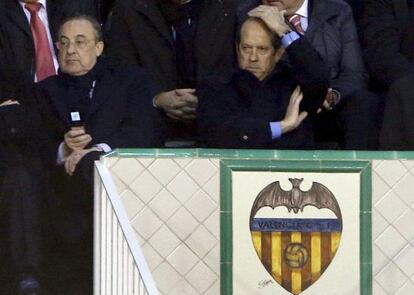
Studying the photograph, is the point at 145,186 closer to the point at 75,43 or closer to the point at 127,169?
the point at 127,169

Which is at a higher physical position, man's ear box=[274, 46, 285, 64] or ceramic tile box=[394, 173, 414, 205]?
man's ear box=[274, 46, 285, 64]

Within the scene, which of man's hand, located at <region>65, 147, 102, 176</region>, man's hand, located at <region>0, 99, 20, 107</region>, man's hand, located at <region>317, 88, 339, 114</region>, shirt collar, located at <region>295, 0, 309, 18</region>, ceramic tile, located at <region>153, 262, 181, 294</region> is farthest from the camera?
shirt collar, located at <region>295, 0, 309, 18</region>

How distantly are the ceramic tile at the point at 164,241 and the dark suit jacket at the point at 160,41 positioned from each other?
60.2 inches

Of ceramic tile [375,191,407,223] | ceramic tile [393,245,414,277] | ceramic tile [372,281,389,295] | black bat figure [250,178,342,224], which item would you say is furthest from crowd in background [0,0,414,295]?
ceramic tile [372,281,389,295]

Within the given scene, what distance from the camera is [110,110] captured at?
10.0 m

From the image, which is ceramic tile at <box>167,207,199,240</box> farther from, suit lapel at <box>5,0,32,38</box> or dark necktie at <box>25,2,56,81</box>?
suit lapel at <box>5,0,32,38</box>

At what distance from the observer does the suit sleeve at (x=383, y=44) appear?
1066 centimetres

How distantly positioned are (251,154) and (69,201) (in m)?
1.29

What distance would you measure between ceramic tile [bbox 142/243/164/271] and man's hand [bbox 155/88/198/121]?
1326mm

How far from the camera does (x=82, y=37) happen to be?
1020cm

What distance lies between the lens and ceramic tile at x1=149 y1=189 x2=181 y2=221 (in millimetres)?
9195

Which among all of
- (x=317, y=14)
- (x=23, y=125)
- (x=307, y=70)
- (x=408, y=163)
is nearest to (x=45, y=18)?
(x=23, y=125)

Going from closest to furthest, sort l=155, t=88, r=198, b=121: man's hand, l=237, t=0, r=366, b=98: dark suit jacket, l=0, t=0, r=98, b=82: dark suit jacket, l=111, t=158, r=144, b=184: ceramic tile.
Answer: l=111, t=158, r=144, b=184: ceramic tile < l=155, t=88, r=198, b=121: man's hand < l=0, t=0, r=98, b=82: dark suit jacket < l=237, t=0, r=366, b=98: dark suit jacket

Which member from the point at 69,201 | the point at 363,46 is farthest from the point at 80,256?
the point at 363,46
